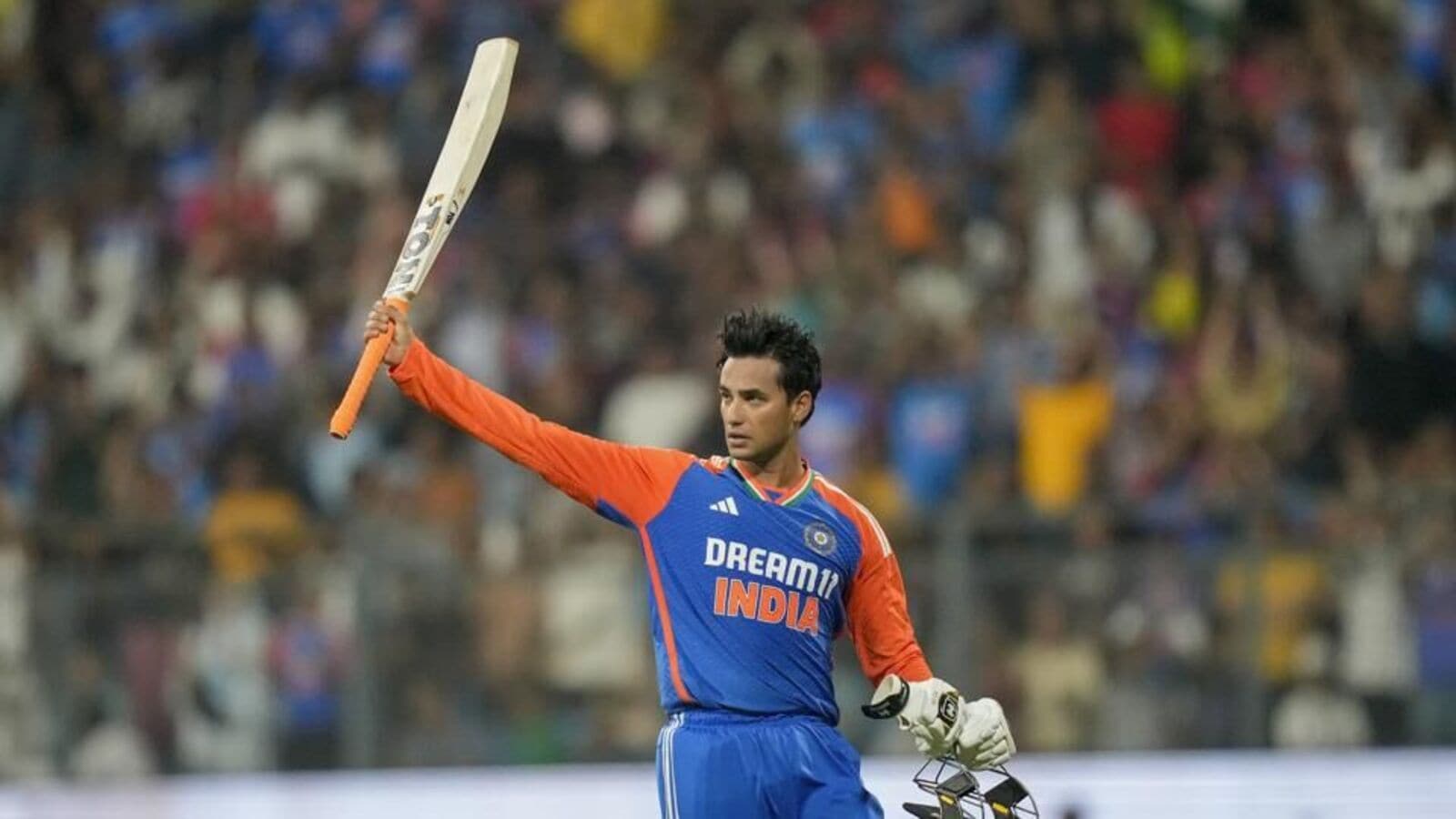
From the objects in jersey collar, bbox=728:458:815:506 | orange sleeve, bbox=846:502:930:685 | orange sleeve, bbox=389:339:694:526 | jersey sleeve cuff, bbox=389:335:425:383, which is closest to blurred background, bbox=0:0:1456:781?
orange sleeve, bbox=846:502:930:685

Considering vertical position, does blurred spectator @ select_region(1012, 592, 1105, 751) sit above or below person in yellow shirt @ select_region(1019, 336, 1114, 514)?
below

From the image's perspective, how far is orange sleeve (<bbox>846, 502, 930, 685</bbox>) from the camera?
6367 millimetres

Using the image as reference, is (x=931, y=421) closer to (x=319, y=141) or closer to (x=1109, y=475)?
(x=1109, y=475)

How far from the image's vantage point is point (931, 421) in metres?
12.1

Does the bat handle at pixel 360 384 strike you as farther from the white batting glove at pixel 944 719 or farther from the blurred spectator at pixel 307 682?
the blurred spectator at pixel 307 682

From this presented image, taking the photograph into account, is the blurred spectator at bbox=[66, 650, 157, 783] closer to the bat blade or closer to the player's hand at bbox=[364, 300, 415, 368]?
the bat blade

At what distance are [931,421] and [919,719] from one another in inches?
237

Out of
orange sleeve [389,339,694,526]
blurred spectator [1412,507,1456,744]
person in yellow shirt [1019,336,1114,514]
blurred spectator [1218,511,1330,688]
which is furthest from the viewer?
person in yellow shirt [1019,336,1114,514]

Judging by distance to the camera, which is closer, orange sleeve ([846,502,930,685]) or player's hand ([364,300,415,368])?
player's hand ([364,300,415,368])

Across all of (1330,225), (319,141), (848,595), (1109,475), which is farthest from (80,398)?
(848,595)

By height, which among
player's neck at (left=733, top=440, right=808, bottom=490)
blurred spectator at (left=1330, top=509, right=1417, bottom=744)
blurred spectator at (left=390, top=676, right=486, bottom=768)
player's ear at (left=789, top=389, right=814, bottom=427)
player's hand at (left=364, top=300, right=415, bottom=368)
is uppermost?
player's hand at (left=364, top=300, right=415, bottom=368)

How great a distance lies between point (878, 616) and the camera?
6387 mm

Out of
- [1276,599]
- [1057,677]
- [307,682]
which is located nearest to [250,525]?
[307,682]

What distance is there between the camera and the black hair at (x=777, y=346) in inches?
243
